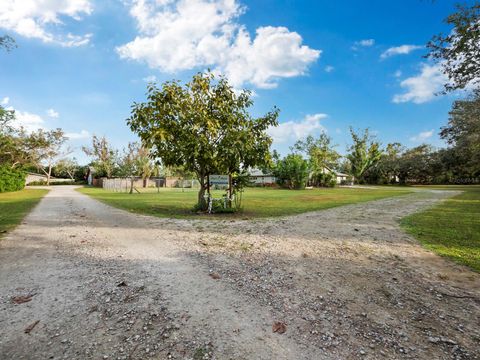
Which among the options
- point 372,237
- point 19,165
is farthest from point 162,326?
point 19,165

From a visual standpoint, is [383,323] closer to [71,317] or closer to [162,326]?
[162,326]

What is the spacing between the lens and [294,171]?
123 feet

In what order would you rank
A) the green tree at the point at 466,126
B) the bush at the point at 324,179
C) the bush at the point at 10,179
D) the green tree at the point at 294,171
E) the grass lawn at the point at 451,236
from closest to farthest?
1. the grass lawn at the point at 451,236
2. the green tree at the point at 466,126
3. the bush at the point at 10,179
4. the green tree at the point at 294,171
5. the bush at the point at 324,179

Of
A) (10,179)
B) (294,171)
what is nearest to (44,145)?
(10,179)

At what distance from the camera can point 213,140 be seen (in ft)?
36.3

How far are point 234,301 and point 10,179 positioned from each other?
39.6m

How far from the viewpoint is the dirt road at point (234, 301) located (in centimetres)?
231

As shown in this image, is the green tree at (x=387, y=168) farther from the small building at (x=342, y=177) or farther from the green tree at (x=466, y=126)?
the green tree at (x=466, y=126)

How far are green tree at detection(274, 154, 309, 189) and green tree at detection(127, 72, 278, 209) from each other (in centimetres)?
2659

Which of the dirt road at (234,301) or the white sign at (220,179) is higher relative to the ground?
the white sign at (220,179)

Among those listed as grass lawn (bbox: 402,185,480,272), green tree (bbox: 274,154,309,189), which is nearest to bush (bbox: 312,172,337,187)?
green tree (bbox: 274,154,309,189)

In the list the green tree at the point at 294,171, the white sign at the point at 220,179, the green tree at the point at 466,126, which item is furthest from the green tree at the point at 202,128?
the green tree at the point at 294,171

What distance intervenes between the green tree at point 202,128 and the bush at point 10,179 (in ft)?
98.9

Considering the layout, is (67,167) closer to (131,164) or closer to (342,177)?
(131,164)
